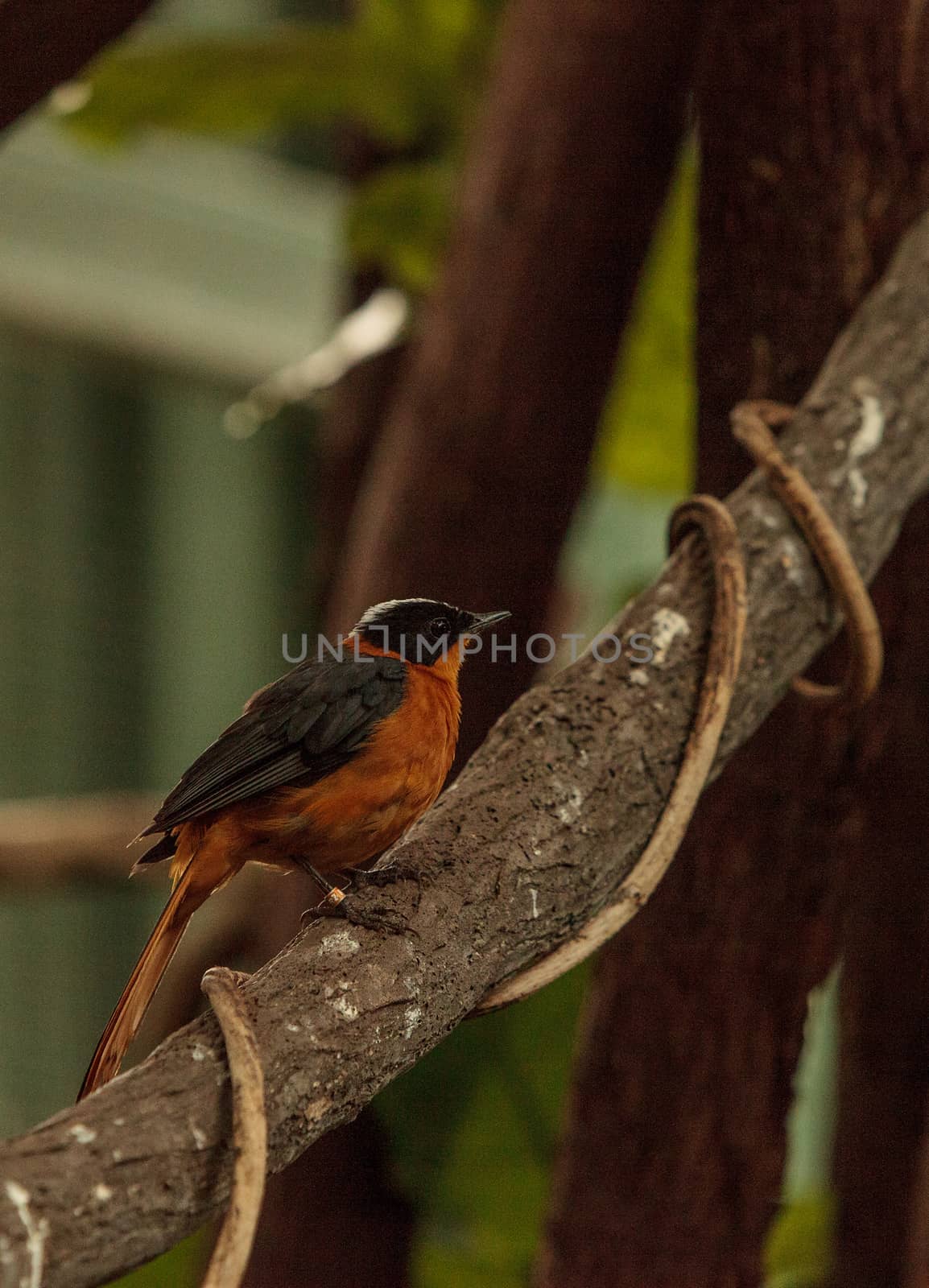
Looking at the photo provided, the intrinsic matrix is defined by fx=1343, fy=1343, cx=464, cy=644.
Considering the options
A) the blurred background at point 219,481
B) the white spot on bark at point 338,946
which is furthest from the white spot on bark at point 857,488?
the white spot on bark at point 338,946

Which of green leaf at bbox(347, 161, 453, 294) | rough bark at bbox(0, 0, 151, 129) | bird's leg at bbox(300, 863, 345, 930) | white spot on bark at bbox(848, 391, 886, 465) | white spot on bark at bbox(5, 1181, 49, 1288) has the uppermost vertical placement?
green leaf at bbox(347, 161, 453, 294)

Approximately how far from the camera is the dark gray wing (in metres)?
0.60

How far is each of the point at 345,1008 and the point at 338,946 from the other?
0.13 ft

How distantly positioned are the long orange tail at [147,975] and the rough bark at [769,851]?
0.55 meters

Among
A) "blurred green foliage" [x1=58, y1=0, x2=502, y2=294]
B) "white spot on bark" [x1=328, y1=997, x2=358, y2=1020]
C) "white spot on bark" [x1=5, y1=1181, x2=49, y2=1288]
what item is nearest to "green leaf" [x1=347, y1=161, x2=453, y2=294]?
"blurred green foliage" [x1=58, y1=0, x2=502, y2=294]

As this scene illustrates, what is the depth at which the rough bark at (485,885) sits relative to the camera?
0.56 meters

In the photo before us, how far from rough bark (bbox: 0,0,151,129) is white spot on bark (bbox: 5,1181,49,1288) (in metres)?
0.67

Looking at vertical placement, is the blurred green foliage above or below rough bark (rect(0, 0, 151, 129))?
above

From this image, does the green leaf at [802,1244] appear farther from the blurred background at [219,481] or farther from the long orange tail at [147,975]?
the long orange tail at [147,975]

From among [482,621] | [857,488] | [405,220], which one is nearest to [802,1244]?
[857,488]

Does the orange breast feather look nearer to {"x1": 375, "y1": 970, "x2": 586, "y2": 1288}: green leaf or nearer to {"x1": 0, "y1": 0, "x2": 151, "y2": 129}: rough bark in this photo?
{"x1": 0, "y1": 0, "x2": 151, "y2": 129}: rough bark

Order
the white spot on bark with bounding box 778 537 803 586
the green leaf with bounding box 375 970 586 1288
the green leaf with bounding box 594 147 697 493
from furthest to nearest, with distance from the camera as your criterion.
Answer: the green leaf with bounding box 594 147 697 493
the green leaf with bounding box 375 970 586 1288
the white spot on bark with bounding box 778 537 803 586

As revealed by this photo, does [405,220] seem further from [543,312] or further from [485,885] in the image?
[485,885]

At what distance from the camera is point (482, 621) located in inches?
27.2
